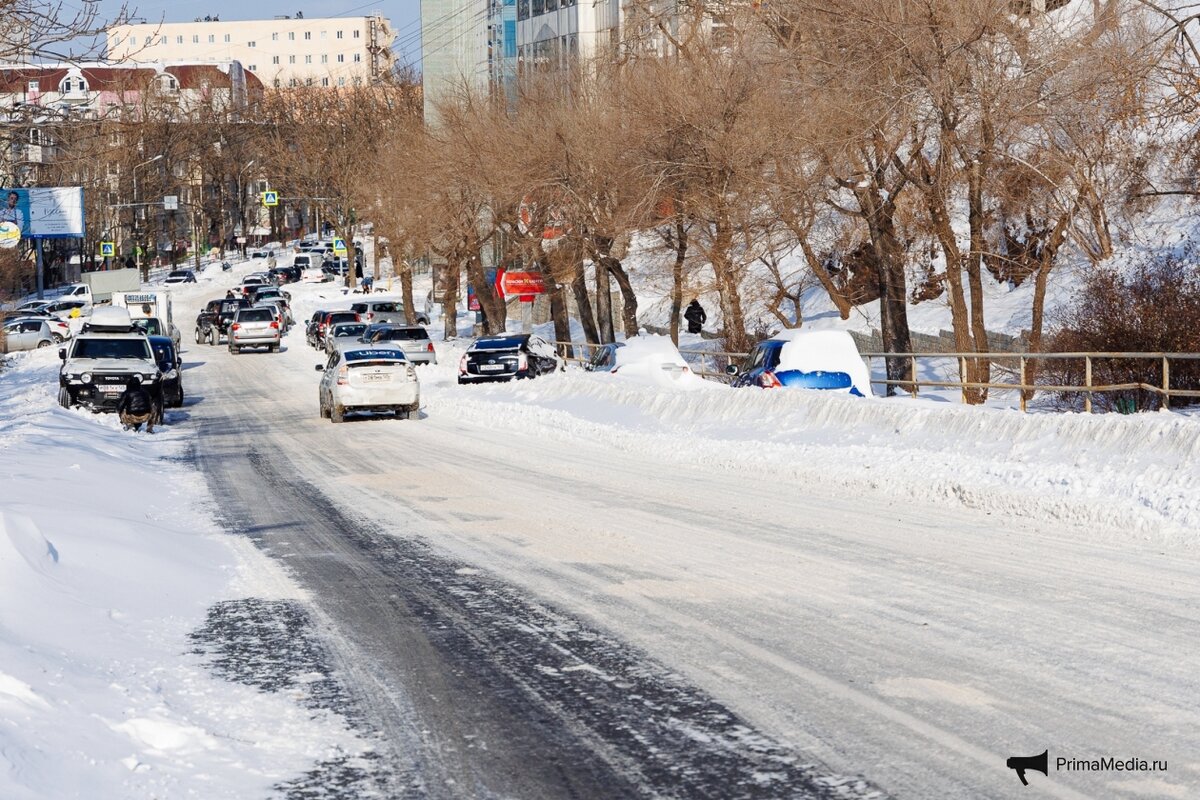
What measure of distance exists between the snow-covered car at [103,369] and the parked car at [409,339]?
16.5m

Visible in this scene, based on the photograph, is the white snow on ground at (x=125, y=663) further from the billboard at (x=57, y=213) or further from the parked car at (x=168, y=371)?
the billboard at (x=57, y=213)

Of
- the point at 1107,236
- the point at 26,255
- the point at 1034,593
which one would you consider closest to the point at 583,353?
the point at 1107,236

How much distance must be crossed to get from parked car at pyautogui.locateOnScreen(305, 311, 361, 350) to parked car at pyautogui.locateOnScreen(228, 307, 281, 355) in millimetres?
1874

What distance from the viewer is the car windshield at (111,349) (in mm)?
32125

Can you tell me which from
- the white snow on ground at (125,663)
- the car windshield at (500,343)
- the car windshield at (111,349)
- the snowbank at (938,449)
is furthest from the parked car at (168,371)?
the white snow on ground at (125,663)

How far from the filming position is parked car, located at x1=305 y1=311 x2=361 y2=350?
62.4 m

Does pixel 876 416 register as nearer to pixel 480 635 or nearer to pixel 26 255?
pixel 480 635

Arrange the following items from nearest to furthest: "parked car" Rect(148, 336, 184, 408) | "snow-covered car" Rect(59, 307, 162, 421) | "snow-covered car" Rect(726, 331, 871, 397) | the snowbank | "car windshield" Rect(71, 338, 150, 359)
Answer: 1. the snowbank
2. "snow-covered car" Rect(726, 331, 871, 397)
3. "snow-covered car" Rect(59, 307, 162, 421)
4. "car windshield" Rect(71, 338, 150, 359)
5. "parked car" Rect(148, 336, 184, 408)

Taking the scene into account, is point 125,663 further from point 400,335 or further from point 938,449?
point 400,335

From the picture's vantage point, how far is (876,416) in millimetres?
20234

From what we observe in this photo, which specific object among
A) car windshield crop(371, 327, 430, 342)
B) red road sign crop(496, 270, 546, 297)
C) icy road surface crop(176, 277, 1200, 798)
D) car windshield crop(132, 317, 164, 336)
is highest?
red road sign crop(496, 270, 546, 297)

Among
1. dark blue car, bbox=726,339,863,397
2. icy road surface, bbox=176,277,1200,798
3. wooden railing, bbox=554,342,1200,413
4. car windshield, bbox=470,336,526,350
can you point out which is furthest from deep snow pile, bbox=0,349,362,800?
car windshield, bbox=470,336,526,350

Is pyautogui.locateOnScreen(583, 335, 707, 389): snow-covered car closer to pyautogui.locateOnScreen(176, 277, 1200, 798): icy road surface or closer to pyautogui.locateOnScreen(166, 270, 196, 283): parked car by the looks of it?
pyautogui.locateOnScreen(176, 277, 1200, 798): icy road surface

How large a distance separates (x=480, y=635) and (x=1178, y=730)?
4.14 m
